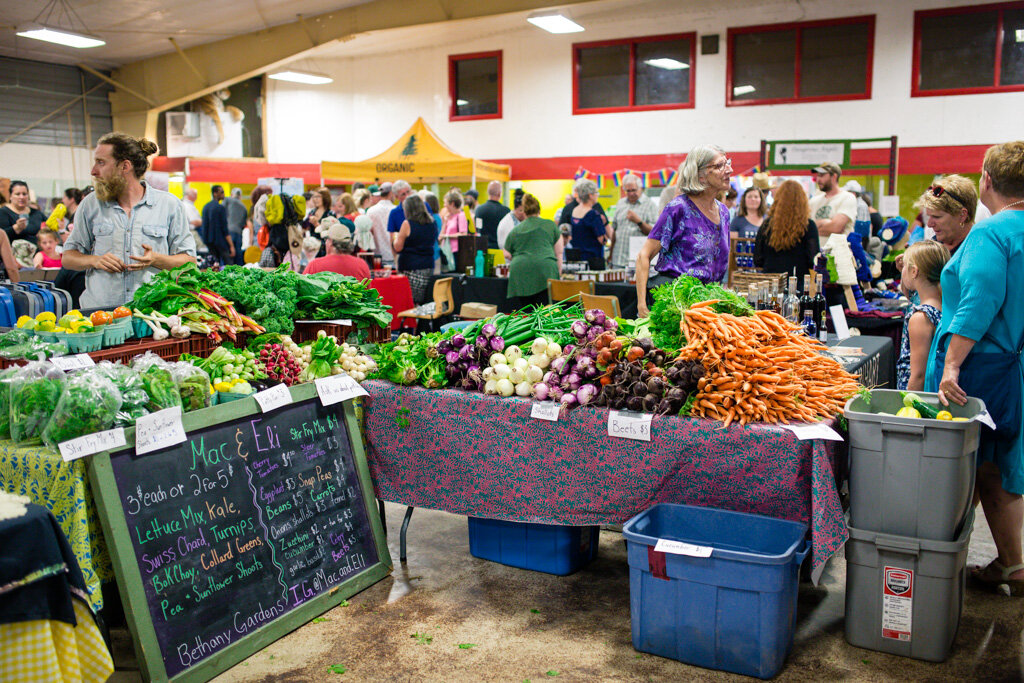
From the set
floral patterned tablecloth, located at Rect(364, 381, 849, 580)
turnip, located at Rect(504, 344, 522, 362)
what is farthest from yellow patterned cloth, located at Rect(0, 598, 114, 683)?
turnip, located at Rect(504, 344, 522, 362)

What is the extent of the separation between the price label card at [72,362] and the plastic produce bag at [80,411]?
322 mm

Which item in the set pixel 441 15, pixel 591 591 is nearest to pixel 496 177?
pixel 441 15

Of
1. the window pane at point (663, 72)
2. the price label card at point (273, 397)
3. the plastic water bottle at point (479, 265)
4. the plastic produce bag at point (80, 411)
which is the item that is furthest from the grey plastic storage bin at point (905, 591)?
the window pane at point (663, 72)

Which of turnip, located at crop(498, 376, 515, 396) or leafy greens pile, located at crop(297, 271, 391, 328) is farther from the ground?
leafy greens pile, located at crop(297, 271, 391, 328)

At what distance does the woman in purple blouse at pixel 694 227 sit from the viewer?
4.07 meters

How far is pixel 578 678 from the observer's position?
269 cm

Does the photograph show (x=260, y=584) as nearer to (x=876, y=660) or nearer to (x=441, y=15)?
(x=876, y=660)

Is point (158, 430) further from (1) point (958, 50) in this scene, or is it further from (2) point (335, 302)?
(1) point (958, 50)

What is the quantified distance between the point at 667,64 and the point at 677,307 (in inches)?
430

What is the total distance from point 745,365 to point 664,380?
285mm

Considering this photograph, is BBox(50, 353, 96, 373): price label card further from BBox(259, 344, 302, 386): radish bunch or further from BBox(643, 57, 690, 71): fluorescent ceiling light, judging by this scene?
BBox(643, 57, 690, 71): fluorescent ceiling light

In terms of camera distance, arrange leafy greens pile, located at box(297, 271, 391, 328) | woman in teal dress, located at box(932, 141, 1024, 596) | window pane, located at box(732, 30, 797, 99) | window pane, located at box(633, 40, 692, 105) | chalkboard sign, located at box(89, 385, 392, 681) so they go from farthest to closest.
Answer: window pane, located at box(633, 40, 692, 105) < window pane, located at box(732, 30, 797, 99) < leafy greens pile, located at box(297, 271, 391, 328) < woman in teal dress, located at box(932, 141, 1024, 596) < chalkboard sign, located at box(89, 385, 392, 681)

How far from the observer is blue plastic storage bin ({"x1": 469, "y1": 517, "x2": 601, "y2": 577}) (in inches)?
137

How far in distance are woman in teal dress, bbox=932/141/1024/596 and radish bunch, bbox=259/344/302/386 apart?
8.14 feet
